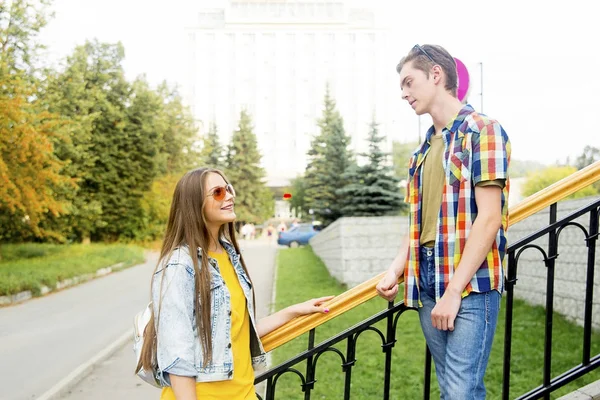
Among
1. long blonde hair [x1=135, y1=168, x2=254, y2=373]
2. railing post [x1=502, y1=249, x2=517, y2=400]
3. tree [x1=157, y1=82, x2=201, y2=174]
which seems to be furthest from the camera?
tree [x1=157, y1=82, x2=201, y2=174]

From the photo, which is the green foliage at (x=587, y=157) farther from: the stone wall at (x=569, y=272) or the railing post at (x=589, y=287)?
the railing post at (x=589, y=287)

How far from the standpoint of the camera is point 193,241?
2.19 meters

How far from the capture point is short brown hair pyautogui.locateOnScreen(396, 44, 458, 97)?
2225 millimetres

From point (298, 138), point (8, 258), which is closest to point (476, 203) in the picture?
point (8, 258)

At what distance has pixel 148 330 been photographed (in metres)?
2.17

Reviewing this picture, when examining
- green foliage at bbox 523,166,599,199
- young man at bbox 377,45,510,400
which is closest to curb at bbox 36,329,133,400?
young man at bbox 377,45,510,400

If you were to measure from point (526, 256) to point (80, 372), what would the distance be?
6536 millimetres

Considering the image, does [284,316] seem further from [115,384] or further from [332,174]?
[332,174]

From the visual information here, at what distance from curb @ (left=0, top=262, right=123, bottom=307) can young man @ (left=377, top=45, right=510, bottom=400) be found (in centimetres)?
1266

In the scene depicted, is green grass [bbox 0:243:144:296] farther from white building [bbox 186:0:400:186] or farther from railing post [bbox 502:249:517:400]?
white building [bbox 186:0:400:186]

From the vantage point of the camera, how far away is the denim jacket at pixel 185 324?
2.05 metres

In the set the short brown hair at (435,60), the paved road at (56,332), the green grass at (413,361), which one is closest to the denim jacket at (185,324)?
the short brown hair at (435,60)

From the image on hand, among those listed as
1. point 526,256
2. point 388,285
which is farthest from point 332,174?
point 388,285

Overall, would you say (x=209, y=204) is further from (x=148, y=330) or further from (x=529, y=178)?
(x=529, y=178)
